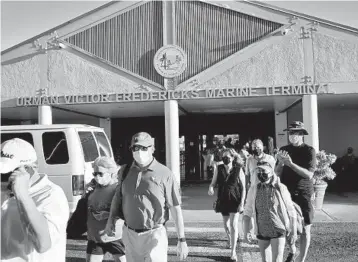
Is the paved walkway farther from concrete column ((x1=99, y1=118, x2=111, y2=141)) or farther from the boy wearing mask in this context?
concrete column ((x1=99, y1=118, x2=111, y2=141))

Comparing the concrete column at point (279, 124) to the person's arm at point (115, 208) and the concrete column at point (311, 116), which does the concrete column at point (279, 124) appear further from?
the person's arm at point (115, 208)

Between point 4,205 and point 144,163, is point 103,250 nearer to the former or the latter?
point 144,163

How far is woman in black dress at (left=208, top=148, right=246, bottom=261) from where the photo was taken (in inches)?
213

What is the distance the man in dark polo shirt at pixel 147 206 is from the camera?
3295mm

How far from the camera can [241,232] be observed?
6.98 meters

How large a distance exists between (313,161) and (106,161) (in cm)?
252

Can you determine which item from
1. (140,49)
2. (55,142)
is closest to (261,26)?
(140,49)

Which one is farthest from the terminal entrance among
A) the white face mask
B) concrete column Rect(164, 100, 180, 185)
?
the white face mask

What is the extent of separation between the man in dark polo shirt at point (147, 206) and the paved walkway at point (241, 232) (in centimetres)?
239

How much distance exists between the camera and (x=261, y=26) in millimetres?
10781

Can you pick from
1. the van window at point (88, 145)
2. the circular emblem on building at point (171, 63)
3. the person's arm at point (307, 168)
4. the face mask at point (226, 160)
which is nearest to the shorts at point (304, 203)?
the person's arm at point (307, 168)

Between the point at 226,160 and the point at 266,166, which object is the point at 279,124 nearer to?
the point at 226,160

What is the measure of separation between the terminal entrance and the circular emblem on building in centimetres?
571

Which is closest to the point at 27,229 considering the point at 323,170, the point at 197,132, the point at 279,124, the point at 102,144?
the point at 102,144
